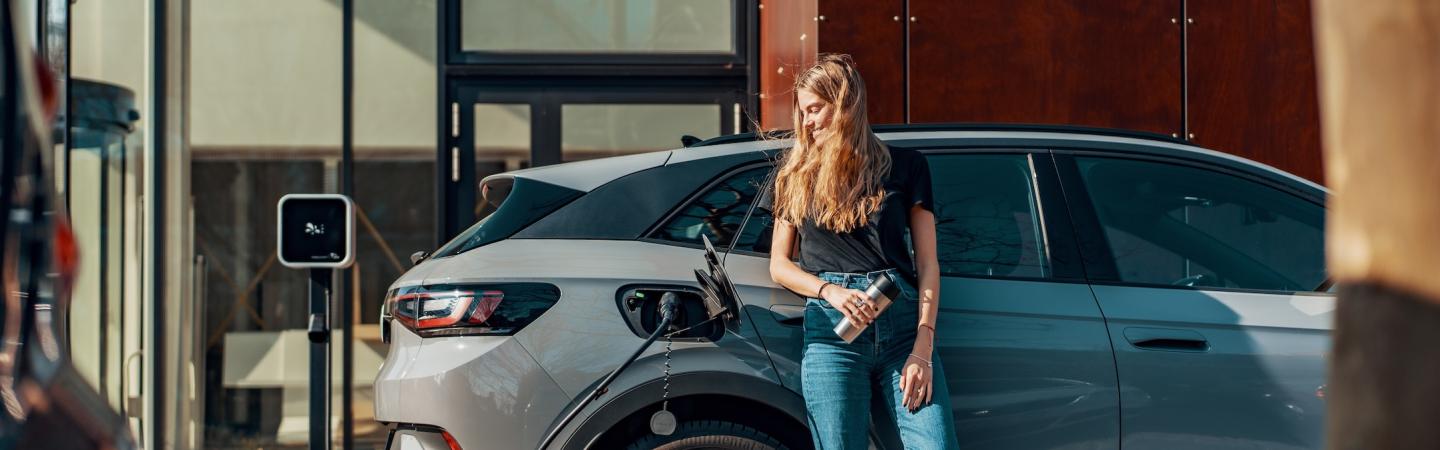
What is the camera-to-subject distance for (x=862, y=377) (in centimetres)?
326

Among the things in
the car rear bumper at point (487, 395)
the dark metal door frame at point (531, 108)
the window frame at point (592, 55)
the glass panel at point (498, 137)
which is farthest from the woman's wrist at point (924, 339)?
the glass panel at point (498, 137)

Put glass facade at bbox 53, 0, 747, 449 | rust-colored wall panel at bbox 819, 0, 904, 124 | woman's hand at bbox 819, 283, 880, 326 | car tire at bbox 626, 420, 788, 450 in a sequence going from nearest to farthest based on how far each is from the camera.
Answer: woman's hand at bbox 819, 283, 880, 326, car tire at bbox 626, 420, 788, 450, rust-colored wall panel at bbox 819, 0, 904, 124, glass facade at bbox 53, 0, 747, 449

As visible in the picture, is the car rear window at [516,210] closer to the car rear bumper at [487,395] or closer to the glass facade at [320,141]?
the car rear bumper at [487,395]

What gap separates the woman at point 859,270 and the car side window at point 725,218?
0.81ft

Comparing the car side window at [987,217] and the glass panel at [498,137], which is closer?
the car side window at [987,217]

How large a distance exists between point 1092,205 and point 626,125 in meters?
3.96

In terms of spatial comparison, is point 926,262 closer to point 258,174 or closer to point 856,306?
point 856,306

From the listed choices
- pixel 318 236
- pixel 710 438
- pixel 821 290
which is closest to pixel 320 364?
pixel 318 236

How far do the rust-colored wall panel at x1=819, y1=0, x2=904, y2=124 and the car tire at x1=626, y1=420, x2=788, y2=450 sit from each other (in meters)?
3.11

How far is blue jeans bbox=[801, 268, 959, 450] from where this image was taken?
324 centimetres

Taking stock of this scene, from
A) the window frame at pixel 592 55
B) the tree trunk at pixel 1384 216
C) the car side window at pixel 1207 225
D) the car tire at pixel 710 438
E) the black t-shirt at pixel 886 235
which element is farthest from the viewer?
the window frame at pixel 592 55

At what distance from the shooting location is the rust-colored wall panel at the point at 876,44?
20.6 feet

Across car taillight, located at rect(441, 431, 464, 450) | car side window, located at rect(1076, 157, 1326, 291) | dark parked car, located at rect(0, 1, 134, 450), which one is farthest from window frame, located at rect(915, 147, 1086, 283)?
dark parked car, located at rect(0, 1, 134, 450)

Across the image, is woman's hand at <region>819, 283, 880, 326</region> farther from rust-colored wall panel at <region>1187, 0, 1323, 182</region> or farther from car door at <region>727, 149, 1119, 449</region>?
rust-colored wall panel at <region>1187, 0, 1323, 182</region>
